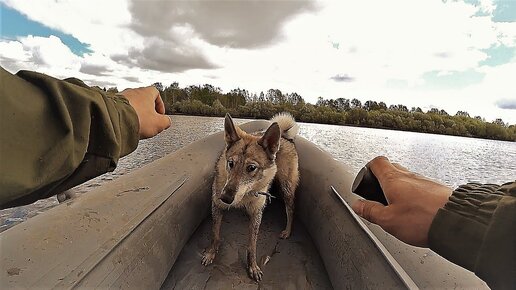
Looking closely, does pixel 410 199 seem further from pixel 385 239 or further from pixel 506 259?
pixel 385 239

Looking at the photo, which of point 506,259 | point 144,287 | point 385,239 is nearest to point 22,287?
point 144,287

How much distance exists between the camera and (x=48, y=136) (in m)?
0.83

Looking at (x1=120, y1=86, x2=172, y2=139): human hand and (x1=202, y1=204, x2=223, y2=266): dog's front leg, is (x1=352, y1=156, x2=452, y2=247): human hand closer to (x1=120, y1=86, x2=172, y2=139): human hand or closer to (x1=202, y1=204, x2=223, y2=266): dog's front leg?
(x1=120, y1=86, x2=172, y2=139): human hand

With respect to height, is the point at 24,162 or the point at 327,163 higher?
the point at 24,162

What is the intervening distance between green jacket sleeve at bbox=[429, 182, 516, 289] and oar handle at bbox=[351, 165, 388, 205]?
0.33 metres

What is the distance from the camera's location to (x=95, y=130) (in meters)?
1.02

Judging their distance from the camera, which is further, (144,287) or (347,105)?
(347,105)

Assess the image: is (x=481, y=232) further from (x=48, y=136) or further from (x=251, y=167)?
(x=251, y=167)

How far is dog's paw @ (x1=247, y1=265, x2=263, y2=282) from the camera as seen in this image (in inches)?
111

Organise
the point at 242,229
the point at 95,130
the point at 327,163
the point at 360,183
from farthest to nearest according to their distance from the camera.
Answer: the point at 327,163, the point at 242,229, the point at 360,183, the point at 95,130

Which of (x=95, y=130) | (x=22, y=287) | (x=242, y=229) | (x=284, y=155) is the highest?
(x=95, y=130)

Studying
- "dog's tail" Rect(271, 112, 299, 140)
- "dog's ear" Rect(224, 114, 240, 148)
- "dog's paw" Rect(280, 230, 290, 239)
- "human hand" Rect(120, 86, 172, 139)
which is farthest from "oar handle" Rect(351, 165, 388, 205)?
"dog's tail" Rect(271, 112, 299, 140)

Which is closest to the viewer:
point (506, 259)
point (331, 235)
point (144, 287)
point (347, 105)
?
point (506, 259)

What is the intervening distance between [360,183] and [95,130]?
1026 mm
